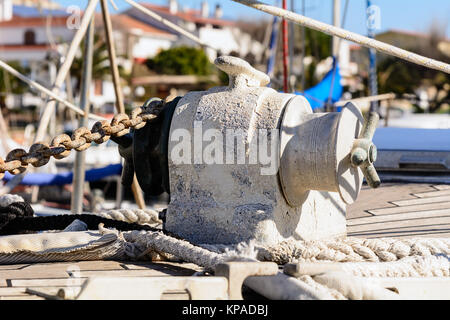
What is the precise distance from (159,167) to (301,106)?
67 centimetres

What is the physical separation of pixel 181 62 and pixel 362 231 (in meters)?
47.2

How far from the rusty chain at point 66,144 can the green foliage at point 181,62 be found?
47.2m

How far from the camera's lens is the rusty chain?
3.13 metres

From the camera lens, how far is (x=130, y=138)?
352 cm

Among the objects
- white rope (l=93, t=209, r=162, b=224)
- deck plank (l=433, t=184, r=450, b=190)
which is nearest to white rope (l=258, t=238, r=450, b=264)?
white rope (l=93, t=209, r=162, b=224)

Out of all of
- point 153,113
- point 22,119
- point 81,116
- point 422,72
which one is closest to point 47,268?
point 153,113

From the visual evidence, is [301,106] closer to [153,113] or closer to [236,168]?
[236,168]

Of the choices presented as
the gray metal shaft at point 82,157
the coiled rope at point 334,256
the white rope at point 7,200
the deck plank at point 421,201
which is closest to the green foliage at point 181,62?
the gray metal shaft at point 82,157

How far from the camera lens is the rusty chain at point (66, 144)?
3129 millimetres

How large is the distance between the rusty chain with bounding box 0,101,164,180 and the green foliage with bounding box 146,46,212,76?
47.2 m

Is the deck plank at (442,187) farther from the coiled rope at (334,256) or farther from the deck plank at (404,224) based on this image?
the coiled rope at (334,256)

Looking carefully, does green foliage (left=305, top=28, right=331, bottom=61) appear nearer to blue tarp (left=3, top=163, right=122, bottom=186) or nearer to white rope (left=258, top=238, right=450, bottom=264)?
blue tarp (left=3, top=163, right=122, bottom=186)

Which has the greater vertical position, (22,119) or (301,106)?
(301,106)

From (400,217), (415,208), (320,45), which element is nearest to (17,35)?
(320,45)
